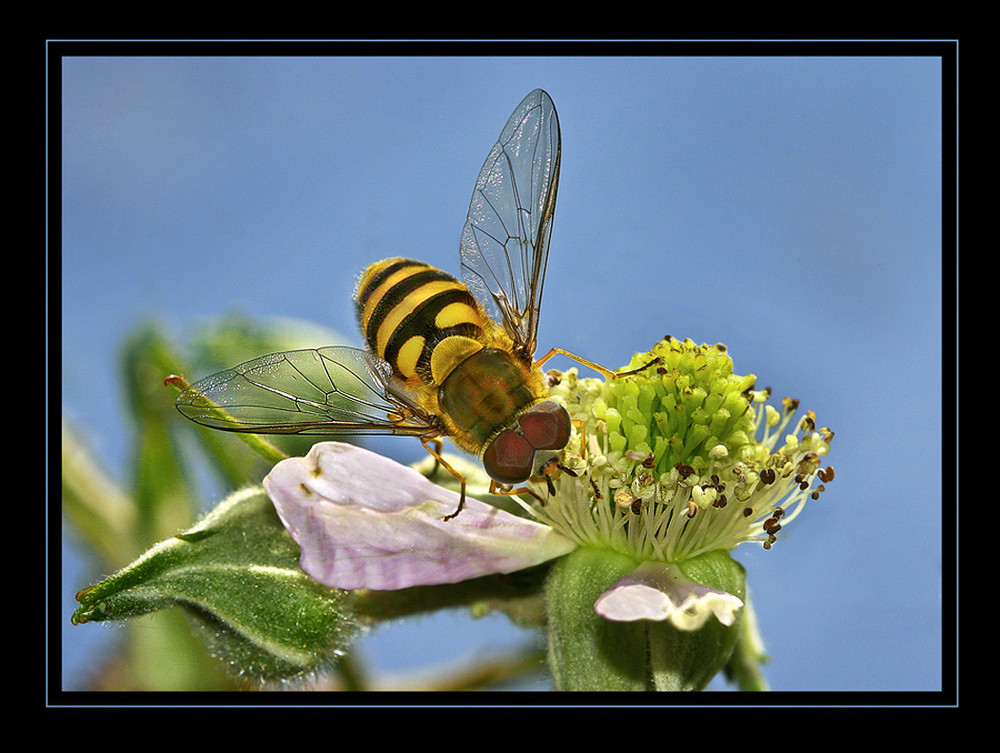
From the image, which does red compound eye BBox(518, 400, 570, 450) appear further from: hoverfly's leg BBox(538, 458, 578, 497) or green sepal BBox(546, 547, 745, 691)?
green sepal BBox(546, 547, 745, 691)

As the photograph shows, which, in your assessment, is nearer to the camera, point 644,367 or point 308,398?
point 308,398

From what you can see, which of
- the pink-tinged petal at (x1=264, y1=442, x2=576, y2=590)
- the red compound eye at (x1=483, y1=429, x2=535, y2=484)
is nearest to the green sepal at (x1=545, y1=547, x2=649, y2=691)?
the pink-tinged petal at (x1=264, y1=442, x2=576, y2=590)

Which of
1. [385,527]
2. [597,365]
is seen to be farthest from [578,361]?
[385,527]

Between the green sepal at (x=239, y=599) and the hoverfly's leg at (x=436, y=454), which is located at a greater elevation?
the hoverfly's leg at (x=436, y=454)

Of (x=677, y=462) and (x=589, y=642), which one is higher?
(x=677, y=462)

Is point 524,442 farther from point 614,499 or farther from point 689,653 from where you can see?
point 689,653

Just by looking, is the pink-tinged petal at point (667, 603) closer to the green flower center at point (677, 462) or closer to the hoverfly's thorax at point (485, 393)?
the green flower center at point (677, 462)

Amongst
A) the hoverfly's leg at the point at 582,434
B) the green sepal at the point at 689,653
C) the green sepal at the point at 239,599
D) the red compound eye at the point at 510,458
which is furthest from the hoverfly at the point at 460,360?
the green sepal at the point at 689,653
